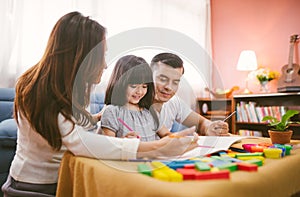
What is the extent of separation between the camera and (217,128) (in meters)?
0.65

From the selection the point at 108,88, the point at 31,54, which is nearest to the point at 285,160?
the point at 108,88

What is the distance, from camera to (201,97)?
62cm

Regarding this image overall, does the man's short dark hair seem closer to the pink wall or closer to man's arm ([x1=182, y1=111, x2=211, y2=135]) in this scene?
man's arm ([x1=182, y1=111, x2=211, y2=135])

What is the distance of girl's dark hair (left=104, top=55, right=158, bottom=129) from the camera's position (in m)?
0.56

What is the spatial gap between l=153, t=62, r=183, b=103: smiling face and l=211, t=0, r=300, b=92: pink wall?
232cm

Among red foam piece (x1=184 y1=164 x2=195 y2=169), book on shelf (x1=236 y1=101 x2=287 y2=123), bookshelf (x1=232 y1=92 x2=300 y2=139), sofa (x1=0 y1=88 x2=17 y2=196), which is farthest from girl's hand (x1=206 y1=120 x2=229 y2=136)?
book on shelf (x1=236 y1=101 x2=287 y2=123)

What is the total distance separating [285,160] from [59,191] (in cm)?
45

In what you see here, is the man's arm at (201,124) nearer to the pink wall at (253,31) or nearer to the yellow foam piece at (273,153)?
the yellow foam piece at (273,153)

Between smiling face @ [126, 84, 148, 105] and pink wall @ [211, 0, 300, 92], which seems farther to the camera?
pink wall @ [211, 0, 300, 92]

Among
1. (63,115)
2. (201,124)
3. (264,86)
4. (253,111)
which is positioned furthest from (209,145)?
(264,86)

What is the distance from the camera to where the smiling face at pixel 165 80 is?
1.87 feet

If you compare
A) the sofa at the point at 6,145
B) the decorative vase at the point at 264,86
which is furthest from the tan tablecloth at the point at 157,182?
the decorative vase at the point at 264,86

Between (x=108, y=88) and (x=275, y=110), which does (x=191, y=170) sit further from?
(x=275, y=110)

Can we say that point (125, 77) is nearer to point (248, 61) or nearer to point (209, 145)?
point (209, 145)
